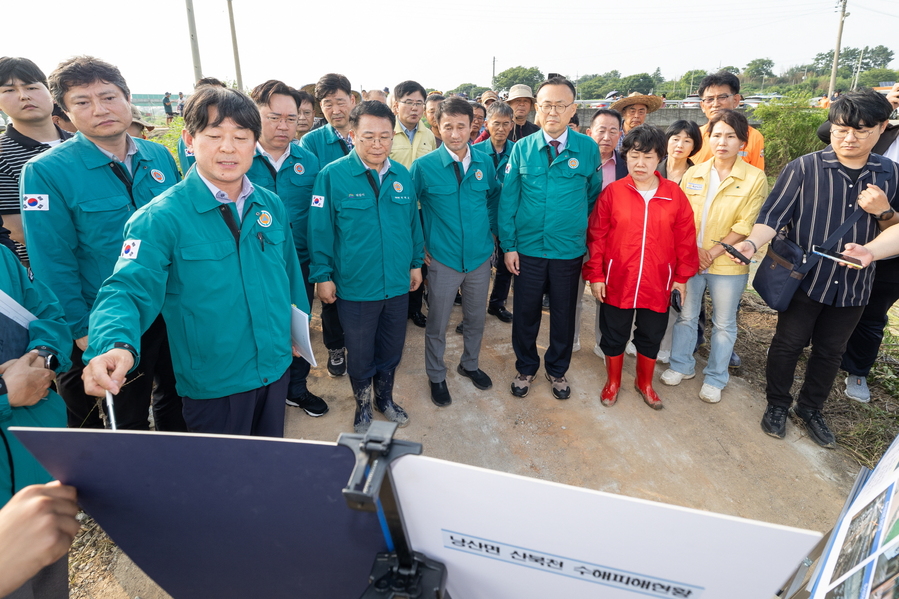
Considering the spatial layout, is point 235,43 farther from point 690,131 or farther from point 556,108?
point 690,131

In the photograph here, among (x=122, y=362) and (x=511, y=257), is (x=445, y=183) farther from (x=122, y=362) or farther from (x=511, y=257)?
(x=122, y=362)

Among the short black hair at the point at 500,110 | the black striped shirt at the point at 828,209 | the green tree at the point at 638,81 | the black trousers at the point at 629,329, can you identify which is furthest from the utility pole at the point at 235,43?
the green tree at the point at 638,81

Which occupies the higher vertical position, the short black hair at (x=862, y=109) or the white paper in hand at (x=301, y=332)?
the short black hair at (x=862, y=109)

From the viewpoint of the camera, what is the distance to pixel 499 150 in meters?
4.50

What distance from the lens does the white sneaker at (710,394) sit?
130 inches

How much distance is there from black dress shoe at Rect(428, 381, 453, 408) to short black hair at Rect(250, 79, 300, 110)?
82.7 inches

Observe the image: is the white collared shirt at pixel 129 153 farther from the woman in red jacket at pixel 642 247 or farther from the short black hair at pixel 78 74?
the woman in red jacket at pixel 642 247

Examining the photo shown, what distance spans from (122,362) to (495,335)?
333 cm

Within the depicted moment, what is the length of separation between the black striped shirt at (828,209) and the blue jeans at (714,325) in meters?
0.44

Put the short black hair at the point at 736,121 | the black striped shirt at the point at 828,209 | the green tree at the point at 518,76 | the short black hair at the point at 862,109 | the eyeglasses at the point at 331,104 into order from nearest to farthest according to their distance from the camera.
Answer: the short black hair at the point at 862,109
the black striped shirt at the point at 828,209
the short black hair at the point at 736,121
the eyeglasses at the point at 331,104
the green tree at the point at 518,76

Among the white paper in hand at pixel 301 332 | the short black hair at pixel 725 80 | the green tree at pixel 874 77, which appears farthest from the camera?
the green tree at pixel 874 77

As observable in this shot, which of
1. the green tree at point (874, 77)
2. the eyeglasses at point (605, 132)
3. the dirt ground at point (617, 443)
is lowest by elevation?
the dirt ground at point (617, 443)

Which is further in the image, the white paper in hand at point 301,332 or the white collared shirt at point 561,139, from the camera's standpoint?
the white collared shirt at point 561,139

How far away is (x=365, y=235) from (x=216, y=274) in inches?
43.7
